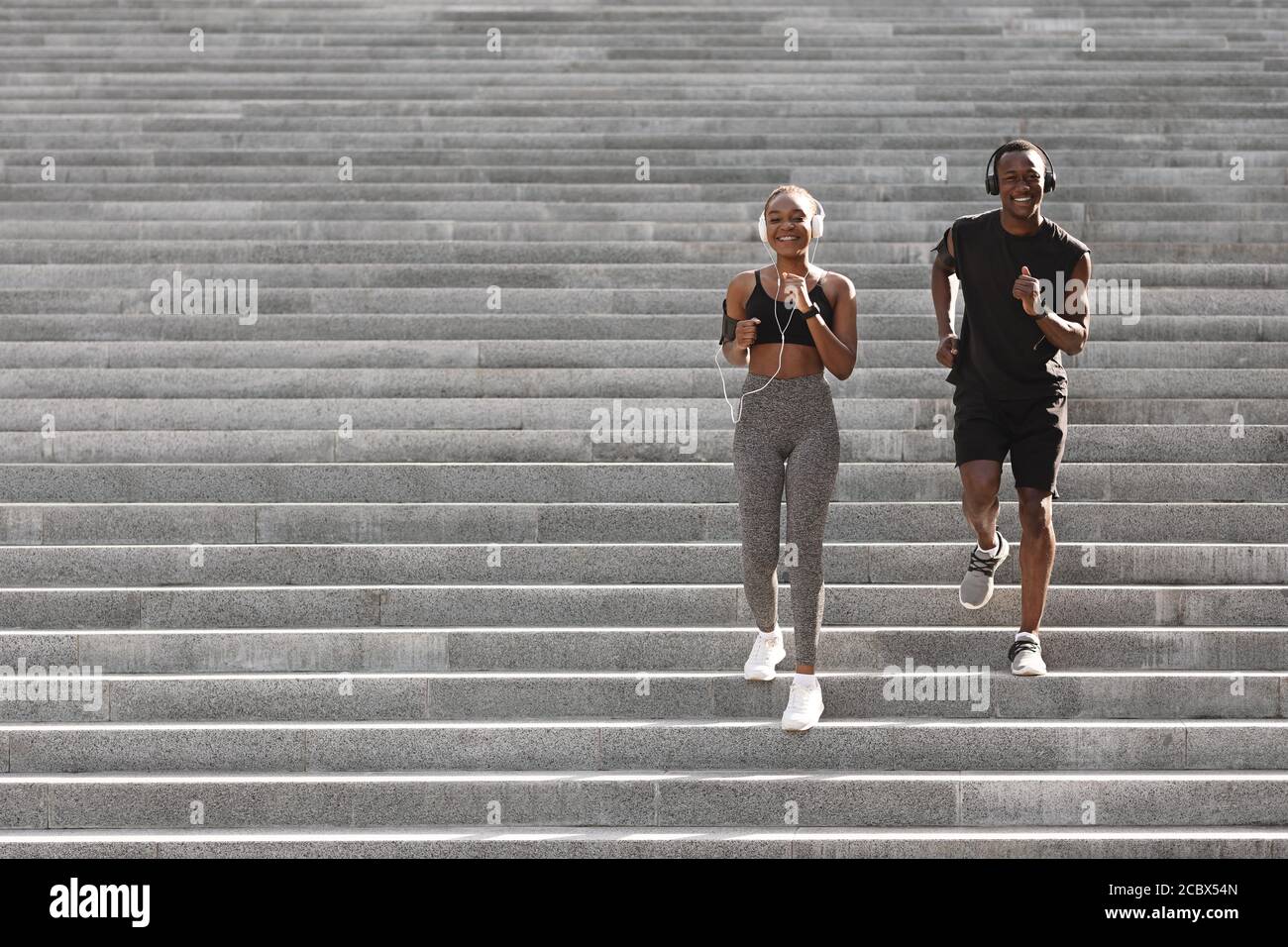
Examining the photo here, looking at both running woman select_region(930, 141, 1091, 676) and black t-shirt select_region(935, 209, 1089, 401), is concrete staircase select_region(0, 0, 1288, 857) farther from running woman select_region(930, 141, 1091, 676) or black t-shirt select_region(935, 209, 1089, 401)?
black t-shirt select_region(935, 209, 1089, 401)

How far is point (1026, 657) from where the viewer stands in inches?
214

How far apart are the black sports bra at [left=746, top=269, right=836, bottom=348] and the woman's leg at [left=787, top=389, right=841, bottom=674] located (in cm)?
22

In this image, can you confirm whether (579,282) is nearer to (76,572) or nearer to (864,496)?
(864,496)

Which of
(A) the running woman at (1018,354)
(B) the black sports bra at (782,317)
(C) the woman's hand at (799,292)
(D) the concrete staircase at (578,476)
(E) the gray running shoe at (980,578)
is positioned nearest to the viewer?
(C) the woman's hand at (799,292)

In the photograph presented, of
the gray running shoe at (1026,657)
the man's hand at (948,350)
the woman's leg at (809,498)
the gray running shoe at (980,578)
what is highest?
the man's hand at (948,350)

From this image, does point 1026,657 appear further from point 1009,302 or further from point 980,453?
point 1009,302

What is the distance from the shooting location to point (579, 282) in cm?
882

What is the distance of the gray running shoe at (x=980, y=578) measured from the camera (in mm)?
5633

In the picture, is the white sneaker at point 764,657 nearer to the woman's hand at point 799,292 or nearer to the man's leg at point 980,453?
the man's leg at point 980,453

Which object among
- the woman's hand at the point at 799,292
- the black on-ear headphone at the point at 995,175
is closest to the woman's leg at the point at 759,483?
the woman's hand at the point at 799,292

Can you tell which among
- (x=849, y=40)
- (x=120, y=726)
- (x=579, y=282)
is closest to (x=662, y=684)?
(x=120, y=726)

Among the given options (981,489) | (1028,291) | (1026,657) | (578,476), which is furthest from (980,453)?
(578,476)

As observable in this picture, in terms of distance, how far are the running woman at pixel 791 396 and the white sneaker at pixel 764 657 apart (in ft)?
0.93

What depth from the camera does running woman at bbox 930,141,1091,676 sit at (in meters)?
5.27
